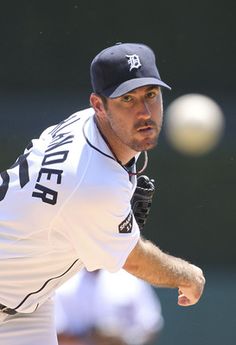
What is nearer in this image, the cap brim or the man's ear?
the cap brim

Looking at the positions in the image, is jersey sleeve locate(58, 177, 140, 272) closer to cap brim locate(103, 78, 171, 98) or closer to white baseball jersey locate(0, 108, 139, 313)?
white baseball jersey locate(0, 108, 139, 313)

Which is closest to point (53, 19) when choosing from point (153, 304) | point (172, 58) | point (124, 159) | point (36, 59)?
point (36, 59)

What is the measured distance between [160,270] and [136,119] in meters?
0.56

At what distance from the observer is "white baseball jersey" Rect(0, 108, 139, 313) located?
289 cm

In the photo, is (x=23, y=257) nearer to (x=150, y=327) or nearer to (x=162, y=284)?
(x=162, y=284)

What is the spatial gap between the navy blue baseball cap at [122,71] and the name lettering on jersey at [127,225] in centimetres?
42

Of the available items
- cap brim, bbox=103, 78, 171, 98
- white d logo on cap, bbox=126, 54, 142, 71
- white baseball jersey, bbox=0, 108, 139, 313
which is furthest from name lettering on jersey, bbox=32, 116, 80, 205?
white d logo on cap, bbox=126, 54, 142, 71

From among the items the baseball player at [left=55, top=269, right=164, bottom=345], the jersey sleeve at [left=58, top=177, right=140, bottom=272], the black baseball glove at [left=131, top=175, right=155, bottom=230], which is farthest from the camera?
the baseball player at [left=55, top=269, right=164, bottom=345]

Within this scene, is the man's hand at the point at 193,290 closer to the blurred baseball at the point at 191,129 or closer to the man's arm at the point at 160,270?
the man's arm at the point at 160,270

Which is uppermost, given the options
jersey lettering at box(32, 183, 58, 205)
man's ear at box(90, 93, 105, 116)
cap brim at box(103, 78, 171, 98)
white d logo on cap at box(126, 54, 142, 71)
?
white d logo on cap at box(126, 54, 142, 71)

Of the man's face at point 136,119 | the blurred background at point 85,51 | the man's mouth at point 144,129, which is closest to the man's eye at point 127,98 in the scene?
the man's face at point 136,119

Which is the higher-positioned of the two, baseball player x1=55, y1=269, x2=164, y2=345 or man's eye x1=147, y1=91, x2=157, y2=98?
man's eye x1=147, y1=91, x2=157, y2=98

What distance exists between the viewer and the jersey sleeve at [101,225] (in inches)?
113

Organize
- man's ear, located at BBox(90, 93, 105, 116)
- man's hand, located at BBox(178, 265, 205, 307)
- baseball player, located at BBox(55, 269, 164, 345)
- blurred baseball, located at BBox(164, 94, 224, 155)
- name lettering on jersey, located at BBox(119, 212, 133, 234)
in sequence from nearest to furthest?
name lettering on jersey, located at BBox(119, 212, 133, 234) < man's ear, located at BBox(90, 93, 105, 116) < man's hand, located at BBox(178, 265, 205, 307) < baseball player, located at BBox(55, 269, 164, 345) < blurred baseball, located at BBox(164, 94, 224, 155)
